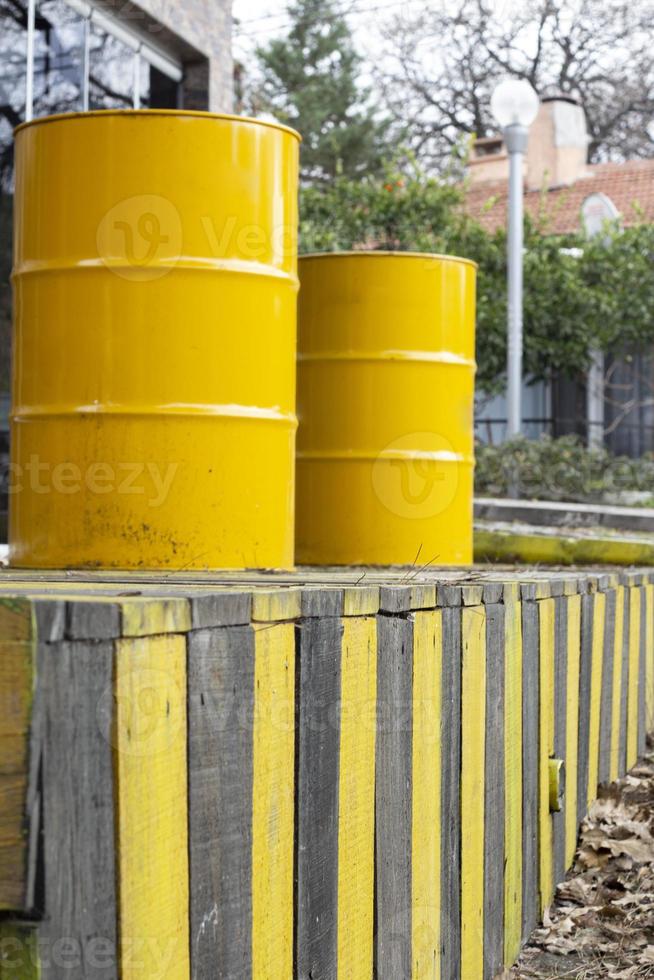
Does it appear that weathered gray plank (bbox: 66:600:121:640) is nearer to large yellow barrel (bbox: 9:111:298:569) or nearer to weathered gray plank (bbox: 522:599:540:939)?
weathered gray plank (bbox: 522:599:540:939)

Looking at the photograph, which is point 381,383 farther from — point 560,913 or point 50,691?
point 50,691

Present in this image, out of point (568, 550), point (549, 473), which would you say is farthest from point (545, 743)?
point (549, 473)

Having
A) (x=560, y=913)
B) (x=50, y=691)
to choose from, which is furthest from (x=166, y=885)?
(x=560, y=913)

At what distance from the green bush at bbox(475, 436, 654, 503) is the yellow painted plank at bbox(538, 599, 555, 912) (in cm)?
857

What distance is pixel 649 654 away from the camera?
5934mm

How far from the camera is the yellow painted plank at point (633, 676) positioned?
5.29m

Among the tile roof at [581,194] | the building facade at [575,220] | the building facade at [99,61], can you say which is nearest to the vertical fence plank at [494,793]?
the building facade at [99,61]

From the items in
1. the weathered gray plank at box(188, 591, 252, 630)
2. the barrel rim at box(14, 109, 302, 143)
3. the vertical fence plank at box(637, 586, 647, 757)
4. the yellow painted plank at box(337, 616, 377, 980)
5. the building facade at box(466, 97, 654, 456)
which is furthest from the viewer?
the building facade at box(466, 97, 654, 456)

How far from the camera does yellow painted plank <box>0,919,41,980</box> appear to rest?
1.42 m

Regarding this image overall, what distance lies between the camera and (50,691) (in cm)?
144

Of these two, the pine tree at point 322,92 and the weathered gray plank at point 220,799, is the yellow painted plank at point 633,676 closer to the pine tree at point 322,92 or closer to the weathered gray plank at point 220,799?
the weathered gray plank at point 220,799

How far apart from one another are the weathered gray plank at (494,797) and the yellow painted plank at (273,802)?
1.11 meters

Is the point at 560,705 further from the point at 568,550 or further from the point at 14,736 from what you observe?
the point at 568,550

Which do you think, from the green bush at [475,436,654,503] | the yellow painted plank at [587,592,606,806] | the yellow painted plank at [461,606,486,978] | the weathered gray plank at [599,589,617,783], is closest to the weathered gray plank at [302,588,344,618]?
the yellow painted plank at [461,606,486,978]
